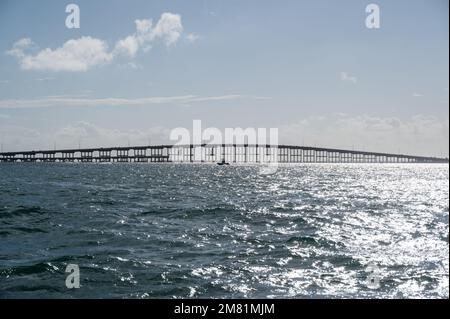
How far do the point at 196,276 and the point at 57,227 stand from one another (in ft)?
37.2

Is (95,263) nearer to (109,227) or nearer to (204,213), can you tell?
(109,227)

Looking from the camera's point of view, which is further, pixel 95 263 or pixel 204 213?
pixel 204 213

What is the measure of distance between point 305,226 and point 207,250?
8.80m

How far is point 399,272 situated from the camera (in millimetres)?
15516

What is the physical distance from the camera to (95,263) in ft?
51.1

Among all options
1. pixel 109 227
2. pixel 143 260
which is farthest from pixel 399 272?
pixel 109 227

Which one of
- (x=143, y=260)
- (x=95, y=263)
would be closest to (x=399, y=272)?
(x=143, y=260)
